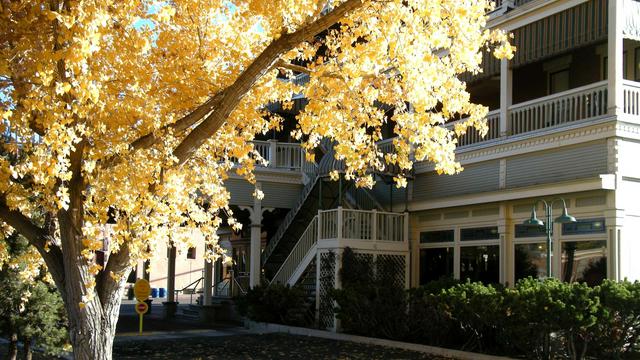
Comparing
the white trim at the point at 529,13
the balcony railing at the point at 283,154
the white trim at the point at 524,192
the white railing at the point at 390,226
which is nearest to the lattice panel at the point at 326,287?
the white railing at the point at 390,226

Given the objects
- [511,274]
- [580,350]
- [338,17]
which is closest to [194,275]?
[511,274]

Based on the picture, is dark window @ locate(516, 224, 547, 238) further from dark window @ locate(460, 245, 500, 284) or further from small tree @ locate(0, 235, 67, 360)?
small tree @ locate(0, 235, 67, 360)

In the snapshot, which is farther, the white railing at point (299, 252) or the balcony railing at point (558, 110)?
the white railing at point (299, 252)

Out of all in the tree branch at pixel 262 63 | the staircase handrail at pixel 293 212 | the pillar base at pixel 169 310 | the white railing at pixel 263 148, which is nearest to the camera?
the tree branch at pixel 262 63

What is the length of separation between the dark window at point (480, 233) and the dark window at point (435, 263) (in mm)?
613

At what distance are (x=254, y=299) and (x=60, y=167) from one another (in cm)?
1440

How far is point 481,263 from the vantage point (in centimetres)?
1783

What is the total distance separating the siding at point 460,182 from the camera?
1742cm

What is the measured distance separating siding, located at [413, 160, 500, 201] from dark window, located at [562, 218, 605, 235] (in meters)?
2.14

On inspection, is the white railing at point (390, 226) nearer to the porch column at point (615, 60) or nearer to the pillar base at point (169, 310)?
the porch column at point (615, 60)

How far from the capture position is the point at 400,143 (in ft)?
31.1

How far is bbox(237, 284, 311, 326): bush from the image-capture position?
1970cm

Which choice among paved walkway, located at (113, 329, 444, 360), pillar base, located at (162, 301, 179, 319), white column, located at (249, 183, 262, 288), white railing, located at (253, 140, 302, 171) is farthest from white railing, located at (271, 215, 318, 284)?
pillar base, located at (162, 301, 179, 319)

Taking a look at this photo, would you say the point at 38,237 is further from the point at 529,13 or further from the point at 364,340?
the point at 529,13
